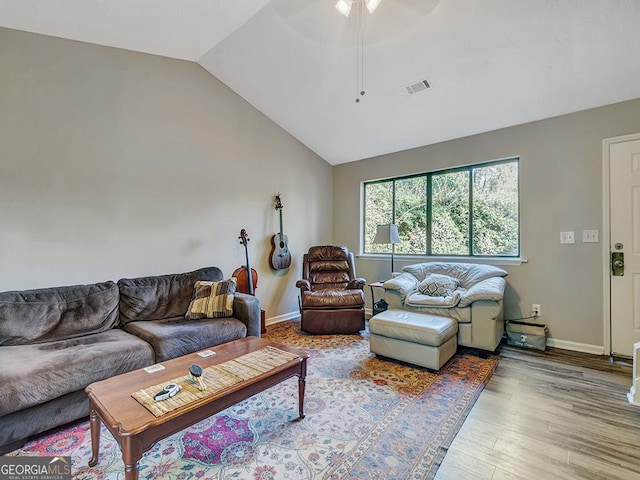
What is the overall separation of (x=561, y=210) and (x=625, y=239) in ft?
1.85

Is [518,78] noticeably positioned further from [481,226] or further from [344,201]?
[344,201]

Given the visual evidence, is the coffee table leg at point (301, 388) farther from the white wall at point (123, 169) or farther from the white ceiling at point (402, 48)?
the white ceiling at point (402, 48)

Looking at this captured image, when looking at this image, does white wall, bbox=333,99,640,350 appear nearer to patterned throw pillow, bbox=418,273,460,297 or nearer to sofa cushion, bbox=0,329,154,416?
patterned throw pillow, bbox=418,273,460,297

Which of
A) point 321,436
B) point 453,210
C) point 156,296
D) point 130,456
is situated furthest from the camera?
point 453,210

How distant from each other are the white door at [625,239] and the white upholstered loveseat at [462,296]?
3.13 feet

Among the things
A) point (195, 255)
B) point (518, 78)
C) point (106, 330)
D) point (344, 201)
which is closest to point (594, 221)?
point (518, 78)

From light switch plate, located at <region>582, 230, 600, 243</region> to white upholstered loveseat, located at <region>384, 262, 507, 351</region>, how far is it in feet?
2.68

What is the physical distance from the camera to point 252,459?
157 centimetres

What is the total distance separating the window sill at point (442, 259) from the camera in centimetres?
343

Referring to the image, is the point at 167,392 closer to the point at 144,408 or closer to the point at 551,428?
the point at 144,408

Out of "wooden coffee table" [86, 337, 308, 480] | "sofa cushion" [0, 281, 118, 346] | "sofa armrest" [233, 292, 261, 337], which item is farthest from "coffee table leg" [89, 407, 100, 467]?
"sofa armrest" [233, 292, 261, 337]

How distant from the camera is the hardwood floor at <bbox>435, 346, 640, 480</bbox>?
150 centimetres

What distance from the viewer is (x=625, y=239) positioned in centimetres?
283

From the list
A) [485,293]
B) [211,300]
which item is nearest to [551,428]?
[485,293]
